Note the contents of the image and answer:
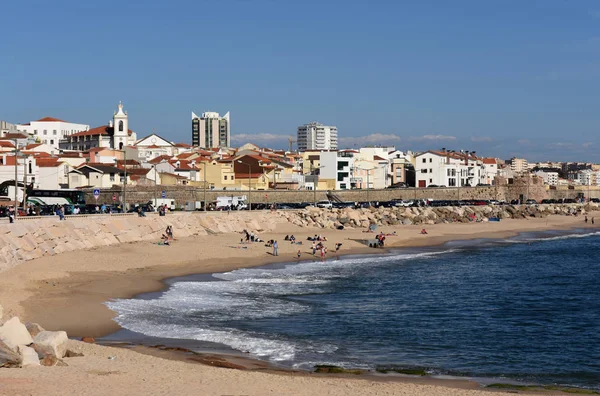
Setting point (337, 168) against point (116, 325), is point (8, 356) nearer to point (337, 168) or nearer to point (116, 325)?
point (116, 325)

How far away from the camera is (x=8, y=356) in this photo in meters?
16.0

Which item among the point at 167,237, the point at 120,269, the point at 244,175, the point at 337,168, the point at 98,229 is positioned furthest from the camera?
the point at 337,168

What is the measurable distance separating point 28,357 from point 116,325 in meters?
7.79

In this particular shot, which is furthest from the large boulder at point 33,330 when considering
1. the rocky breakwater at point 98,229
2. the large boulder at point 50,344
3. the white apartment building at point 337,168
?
the white apartment building at point 337,168

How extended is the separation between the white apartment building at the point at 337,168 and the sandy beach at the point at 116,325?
55404mm

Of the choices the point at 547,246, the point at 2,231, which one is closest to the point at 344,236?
the point at 547,246

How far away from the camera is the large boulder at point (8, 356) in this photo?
1596 cm

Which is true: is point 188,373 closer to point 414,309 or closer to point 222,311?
point 222,311

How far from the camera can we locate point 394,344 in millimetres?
23094

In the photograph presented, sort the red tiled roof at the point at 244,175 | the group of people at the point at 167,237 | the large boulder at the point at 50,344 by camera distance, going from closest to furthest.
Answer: the large boulder at the point at 50,344
the group of people at the point at 167,237
the red tiled roof at the point at 244,175

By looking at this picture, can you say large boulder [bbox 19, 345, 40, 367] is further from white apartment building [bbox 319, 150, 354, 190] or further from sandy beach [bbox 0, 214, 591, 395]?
white apartment building [bbox 319, 150, 354, 190]

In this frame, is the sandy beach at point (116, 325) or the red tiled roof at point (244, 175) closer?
the sandy beach at point (116, 325)

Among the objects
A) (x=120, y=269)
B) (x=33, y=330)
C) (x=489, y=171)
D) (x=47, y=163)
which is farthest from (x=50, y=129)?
(x=33, y=330)

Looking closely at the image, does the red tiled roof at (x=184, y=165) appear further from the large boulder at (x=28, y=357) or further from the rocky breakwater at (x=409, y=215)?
the large boulder at (x=28, y=357)
